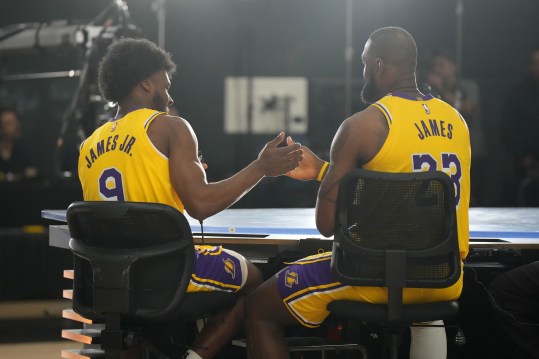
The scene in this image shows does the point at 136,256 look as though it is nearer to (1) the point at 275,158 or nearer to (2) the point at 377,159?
(1) the point at 275,158

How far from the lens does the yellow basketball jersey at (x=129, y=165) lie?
2.65m

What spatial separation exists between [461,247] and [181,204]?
0.87 meters

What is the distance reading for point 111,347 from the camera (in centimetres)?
247

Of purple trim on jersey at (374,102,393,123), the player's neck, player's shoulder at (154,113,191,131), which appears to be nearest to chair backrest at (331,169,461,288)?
purple trim on jersey at (374,102,393,123)

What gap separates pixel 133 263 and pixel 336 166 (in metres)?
0.64

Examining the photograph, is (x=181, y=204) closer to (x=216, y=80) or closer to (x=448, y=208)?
(x=448, y=208)

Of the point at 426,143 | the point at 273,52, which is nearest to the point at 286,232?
the point at 426,143

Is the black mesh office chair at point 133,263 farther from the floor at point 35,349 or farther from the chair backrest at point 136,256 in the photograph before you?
the floor at point 35,349

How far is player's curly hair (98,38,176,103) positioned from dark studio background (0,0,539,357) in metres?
4.49

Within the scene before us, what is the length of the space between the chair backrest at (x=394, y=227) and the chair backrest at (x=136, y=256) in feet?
1.49

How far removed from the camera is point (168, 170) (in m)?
2.66

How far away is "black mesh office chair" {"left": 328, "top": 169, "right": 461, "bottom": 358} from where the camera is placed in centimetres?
238

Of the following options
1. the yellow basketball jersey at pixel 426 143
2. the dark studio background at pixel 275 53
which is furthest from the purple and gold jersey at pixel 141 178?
the dark studio background at pixel 275 53

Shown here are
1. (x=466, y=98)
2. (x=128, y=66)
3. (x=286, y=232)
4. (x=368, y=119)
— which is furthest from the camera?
(x=466, y=98)
